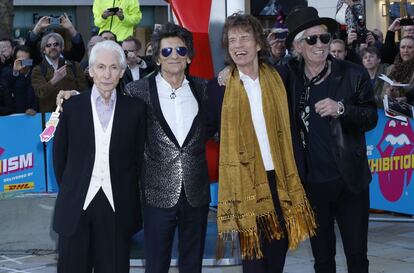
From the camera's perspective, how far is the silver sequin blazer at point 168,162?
5410mm

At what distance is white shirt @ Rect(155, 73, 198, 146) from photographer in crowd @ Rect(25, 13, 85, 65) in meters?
6.11

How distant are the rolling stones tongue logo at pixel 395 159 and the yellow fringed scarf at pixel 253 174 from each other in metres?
4.38

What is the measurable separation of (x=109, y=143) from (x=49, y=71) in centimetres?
566

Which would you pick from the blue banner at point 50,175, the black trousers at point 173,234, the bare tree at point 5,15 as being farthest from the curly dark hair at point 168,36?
the bare tree at point 5,15

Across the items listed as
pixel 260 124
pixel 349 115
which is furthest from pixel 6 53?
pixel 349 115

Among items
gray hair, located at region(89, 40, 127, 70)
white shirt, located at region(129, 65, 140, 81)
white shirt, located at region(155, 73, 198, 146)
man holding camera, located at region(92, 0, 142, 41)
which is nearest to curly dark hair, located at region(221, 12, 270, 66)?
white shirt, located at region(155, 73, 198, 146)

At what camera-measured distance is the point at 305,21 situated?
18.6ft

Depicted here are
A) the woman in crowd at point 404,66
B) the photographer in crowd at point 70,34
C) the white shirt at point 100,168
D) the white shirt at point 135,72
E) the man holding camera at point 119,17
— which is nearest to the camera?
the white shirt at point 100,168

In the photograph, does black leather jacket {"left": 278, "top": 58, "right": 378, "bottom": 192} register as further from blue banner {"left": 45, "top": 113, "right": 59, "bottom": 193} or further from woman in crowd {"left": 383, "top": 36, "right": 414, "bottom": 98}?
blue banner {"left": 45, "top": 113, "right": 59, "bottom": 193}

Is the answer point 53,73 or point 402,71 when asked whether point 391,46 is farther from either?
point 53,73

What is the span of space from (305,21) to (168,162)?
1.29 metres

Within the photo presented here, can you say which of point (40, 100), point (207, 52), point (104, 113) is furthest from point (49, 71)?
point (104, 113)

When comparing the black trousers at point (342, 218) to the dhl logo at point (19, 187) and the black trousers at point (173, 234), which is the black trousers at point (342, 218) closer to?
the black trousers at point (173, 234)

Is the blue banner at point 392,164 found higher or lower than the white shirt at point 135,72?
lower
